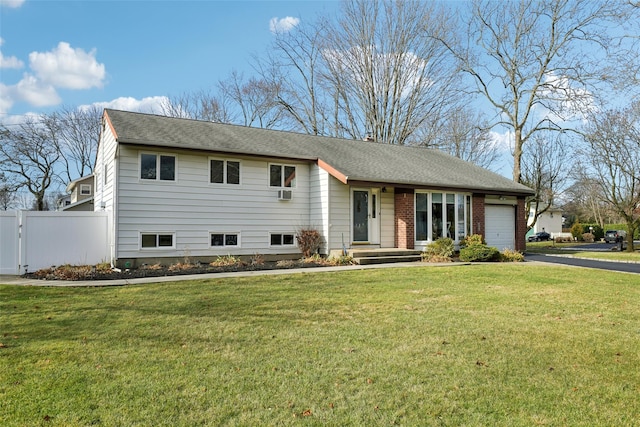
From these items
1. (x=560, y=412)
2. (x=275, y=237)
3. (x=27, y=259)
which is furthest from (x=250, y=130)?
(x=560, y=412)

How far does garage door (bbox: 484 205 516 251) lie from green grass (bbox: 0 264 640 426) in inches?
394

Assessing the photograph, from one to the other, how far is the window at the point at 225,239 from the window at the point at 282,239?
1298 millimetres

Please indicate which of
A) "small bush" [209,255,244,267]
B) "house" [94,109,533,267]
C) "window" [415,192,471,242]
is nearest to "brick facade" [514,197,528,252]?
"house" [94,109,533,267]

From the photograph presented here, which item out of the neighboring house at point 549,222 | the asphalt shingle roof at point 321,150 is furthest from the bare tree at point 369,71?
the neighboring house at point 549,222

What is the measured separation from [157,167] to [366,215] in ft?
23.7

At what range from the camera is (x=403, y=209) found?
15.4 meters

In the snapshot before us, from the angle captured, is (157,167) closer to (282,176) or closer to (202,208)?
(202,208)

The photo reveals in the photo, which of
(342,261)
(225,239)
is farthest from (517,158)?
(225,239)

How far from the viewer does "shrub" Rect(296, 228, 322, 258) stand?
14375 mm

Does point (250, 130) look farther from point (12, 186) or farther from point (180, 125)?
point (12, 186)

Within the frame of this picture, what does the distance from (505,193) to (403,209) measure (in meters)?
5.58

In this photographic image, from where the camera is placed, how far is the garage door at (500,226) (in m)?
18.0

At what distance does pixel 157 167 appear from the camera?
12.9 m

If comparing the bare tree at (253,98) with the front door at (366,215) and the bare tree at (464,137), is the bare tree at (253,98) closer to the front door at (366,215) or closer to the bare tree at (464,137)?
the bare tree at (464,137)
